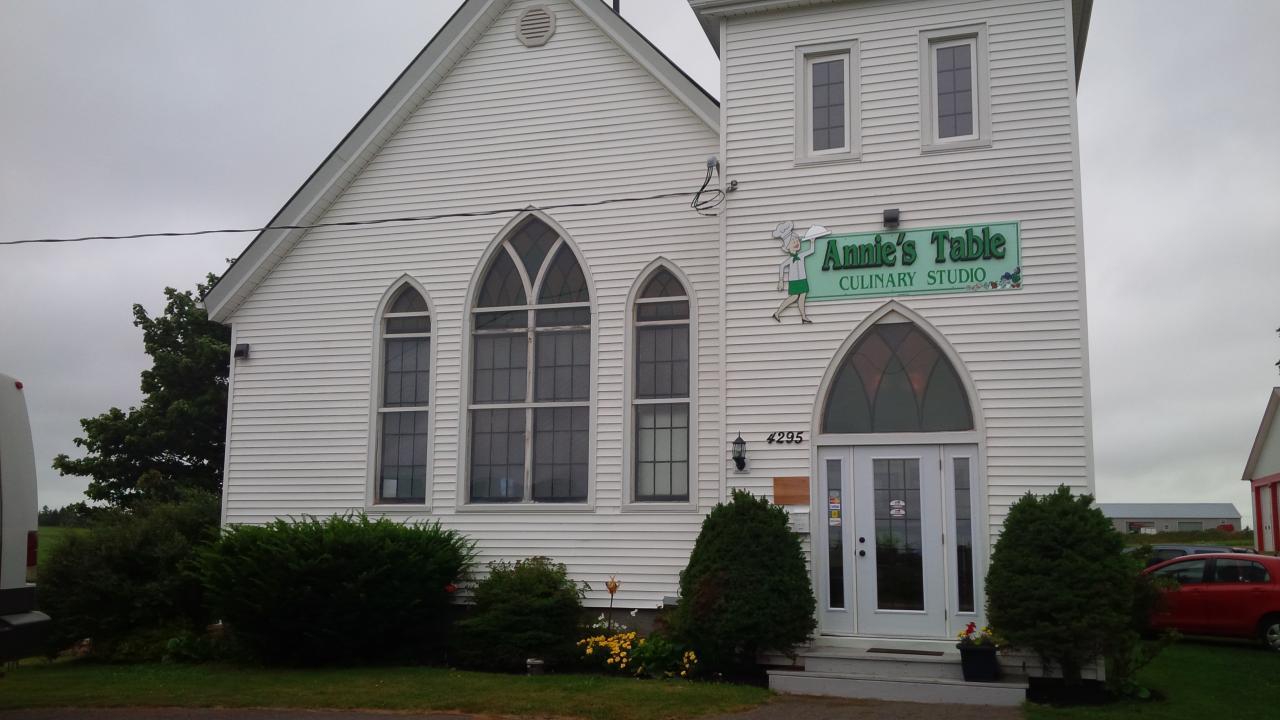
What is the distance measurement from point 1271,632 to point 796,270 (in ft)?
30.7

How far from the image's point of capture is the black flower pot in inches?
439

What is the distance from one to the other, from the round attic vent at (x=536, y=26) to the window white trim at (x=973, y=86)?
16.5 feet

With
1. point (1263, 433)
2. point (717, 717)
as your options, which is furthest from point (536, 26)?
point (1263, 433)

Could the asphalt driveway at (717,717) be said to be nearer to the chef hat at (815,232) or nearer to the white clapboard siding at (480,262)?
the white clapboard siding at (480,262)

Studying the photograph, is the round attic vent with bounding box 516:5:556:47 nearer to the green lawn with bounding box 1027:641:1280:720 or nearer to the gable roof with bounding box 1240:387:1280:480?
the green lawn with bounding box 1027:641:1280:720

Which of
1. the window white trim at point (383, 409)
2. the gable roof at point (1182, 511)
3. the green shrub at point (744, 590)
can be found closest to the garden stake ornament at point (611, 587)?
the green shrub at point (744, 590)

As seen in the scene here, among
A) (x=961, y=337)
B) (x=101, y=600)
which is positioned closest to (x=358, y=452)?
(x=101, y=600)

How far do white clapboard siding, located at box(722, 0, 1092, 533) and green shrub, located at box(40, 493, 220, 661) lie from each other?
24.5 ft

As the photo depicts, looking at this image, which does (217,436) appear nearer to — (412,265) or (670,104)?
(412,265)

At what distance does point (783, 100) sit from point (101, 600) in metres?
10.6

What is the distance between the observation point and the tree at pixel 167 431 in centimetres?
2658

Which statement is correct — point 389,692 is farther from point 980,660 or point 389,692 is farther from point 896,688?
point 980,660

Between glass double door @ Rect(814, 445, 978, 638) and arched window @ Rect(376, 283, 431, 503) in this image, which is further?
arched window @ Rect(376, 283, 431, 503)

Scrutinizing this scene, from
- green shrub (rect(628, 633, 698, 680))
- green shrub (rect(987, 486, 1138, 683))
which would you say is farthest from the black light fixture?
green shrub (rect(987, 486, 1138, 683))
